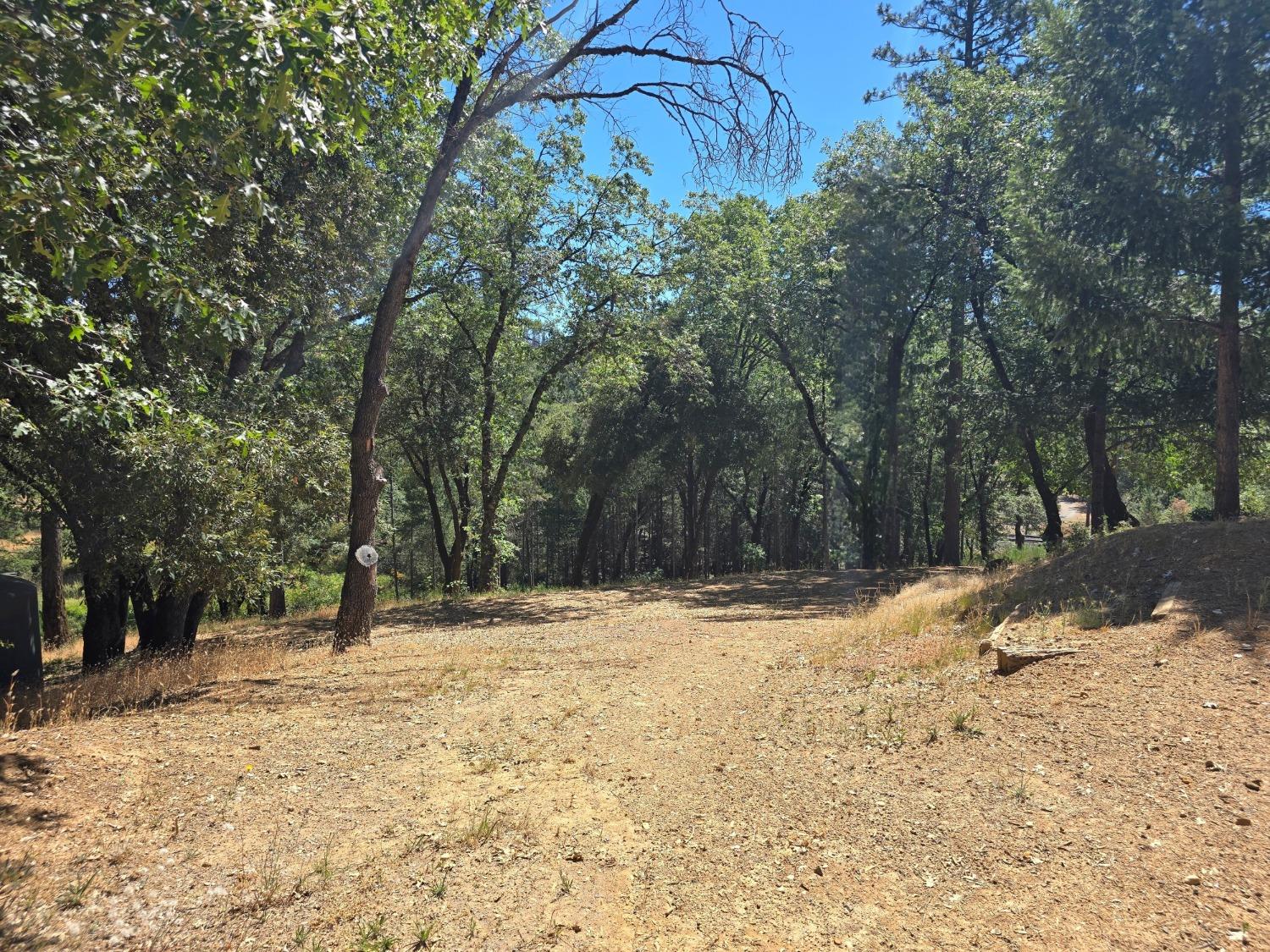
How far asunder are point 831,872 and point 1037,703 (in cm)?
235

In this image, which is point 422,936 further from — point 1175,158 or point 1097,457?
point 1097,457

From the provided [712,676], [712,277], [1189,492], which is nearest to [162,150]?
[712,676]

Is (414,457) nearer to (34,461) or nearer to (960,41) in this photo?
(34,461)

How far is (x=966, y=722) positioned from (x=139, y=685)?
800cm

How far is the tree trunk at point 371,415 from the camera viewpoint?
31.0 feet

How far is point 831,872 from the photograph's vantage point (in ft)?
11.3

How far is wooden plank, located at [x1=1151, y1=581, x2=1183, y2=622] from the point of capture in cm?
609

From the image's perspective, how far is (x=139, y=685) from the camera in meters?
7.55

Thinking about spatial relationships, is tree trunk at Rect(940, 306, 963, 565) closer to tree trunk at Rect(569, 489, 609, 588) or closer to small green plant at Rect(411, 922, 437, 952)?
tree trunk at Rect(569, 489, 609, 588)

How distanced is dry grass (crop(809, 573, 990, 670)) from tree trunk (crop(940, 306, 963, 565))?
9.10 m

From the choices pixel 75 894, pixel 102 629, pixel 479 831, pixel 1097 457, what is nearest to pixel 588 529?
pixel 1097 457

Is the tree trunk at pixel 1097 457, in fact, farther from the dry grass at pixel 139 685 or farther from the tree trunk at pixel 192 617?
the tree trunk at pixel 192 617

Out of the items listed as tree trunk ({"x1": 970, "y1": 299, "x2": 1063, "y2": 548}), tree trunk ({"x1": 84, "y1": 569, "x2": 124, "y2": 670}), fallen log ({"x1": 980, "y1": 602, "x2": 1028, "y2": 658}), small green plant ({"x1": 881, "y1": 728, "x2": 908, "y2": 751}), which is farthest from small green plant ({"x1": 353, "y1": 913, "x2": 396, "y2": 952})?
tree trunk ({"x1": 970, "y1": 299, "x2": 1063, "y2": 548})

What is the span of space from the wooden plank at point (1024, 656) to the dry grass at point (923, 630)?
2.05 ft
